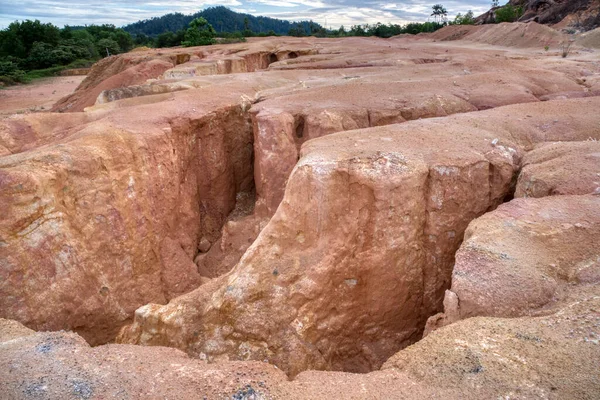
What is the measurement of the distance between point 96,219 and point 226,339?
9.93ft

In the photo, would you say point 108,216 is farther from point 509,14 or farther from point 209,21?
point 209,21

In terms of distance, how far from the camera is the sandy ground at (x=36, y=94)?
888 inches

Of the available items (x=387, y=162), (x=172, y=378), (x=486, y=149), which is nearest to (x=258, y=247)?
(x=387, y=162)

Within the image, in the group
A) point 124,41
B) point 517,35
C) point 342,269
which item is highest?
point 124,41

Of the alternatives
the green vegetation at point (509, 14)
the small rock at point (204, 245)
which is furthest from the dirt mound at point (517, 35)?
the small rock at point (204, 245)

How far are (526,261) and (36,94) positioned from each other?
30.8 metres

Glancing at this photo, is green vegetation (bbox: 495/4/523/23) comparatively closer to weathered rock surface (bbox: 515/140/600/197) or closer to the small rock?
weathered rock surface (bbox: 515/140/600/197)

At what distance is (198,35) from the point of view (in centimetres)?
3195

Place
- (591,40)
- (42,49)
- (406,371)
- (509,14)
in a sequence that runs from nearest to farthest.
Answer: (406,371) → (591,40) → (42,49) → (509,14)

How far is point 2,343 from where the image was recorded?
383cm

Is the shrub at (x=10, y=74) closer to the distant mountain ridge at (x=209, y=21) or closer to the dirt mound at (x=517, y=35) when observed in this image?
→ the dirt mound at (x=517, y=35)

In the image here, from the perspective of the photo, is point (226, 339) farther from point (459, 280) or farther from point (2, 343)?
point (459, 280)

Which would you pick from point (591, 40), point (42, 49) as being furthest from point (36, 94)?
point (591, 40)

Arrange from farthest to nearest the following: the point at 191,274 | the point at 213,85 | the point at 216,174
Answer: the point at 213,85
the point at 216,174
the point at 191,274
